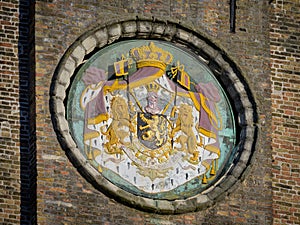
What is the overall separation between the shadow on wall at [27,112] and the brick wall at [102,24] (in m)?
0.19

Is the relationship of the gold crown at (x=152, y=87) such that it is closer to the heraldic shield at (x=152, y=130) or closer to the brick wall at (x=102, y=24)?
the heraldic shield at (x=152, y=130)

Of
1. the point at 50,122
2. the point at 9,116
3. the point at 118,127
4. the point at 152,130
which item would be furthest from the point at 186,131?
the point at 9,116

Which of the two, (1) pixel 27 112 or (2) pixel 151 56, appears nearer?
(1) pixel 27 112

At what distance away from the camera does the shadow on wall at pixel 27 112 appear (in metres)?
24.5

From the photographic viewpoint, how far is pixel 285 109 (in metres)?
26.1

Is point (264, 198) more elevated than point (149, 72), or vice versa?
point (149, 72)

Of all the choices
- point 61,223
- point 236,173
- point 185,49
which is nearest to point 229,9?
point 185,49

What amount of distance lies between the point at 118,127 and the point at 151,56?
4.11 ft

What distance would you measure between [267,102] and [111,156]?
2.62 metres

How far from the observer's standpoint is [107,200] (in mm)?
24422

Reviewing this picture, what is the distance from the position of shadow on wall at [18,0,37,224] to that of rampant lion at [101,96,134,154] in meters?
1.08

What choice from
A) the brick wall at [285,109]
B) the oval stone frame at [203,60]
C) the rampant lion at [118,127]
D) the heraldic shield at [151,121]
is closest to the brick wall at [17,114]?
the oval stone frame at [203,60]

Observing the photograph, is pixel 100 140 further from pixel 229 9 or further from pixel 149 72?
pixel 229 9

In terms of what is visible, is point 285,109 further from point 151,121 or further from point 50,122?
point 50,122
